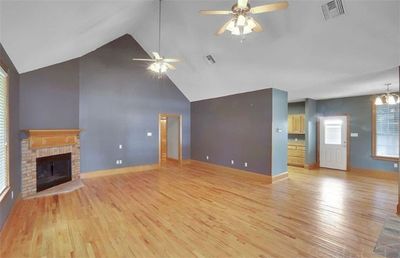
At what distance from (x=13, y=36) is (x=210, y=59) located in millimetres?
3742

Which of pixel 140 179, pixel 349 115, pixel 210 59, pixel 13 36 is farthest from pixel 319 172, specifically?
pixel 13 36

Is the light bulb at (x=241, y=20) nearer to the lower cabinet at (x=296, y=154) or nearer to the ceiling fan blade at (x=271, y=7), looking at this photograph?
the ceiling fan blade at (x=271, y=7)

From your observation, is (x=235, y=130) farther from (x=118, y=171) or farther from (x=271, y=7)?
(x=271, y=7)

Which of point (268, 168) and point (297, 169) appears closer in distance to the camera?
point (268, 168)

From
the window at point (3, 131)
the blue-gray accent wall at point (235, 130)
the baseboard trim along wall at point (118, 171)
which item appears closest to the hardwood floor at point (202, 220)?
the window at point (3, 131)

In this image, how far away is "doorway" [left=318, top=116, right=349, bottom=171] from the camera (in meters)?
6.78

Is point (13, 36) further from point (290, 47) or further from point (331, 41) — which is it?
point (331, 41)

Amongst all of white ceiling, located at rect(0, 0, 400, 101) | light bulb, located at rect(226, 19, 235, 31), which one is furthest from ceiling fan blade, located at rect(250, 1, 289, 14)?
white ceiling, located at rect(0, 0, 400, 101)

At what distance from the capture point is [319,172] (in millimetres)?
6625

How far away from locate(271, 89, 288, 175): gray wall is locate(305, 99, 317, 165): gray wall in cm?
184

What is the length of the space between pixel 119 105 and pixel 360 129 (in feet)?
24.7

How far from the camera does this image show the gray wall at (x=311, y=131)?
712 cm

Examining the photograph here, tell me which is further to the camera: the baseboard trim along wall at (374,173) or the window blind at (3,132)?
the baseboard trim along wall at (374,173)

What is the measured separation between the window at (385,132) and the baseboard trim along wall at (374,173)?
42 cm
